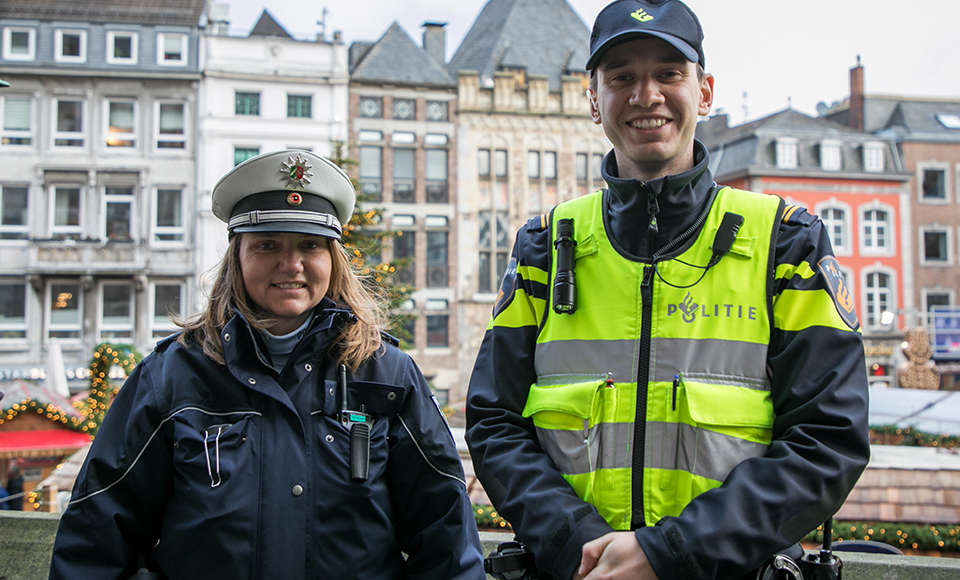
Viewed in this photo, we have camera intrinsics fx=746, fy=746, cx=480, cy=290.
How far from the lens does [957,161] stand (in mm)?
33438

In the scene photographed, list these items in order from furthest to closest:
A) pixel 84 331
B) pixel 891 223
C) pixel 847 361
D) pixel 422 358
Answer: pixel 891 223
pixel 422 358
pixel 84 331
pixel 847 361

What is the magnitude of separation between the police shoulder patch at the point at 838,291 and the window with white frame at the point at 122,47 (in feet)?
91.7

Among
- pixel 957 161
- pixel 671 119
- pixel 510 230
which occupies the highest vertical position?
pixel 957 161

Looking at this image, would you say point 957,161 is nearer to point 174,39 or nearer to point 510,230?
point 510,230

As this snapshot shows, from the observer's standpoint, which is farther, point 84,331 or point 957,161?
point 957,161

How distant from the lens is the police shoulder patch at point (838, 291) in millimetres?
1920

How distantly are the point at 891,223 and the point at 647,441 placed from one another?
3531 cm

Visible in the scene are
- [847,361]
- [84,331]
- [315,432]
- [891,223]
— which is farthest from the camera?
[891,223]

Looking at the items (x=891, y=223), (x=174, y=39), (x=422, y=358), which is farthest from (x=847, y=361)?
(x=891, y=223)

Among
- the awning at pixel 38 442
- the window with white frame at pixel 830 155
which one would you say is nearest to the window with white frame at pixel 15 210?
the awning at pixel 38 442

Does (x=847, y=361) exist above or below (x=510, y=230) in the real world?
below

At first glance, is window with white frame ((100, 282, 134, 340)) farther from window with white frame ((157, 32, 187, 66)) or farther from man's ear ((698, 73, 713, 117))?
man's ear ((698, 73, 713, 117))

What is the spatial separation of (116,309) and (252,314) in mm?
25366

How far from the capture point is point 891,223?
107 ft
